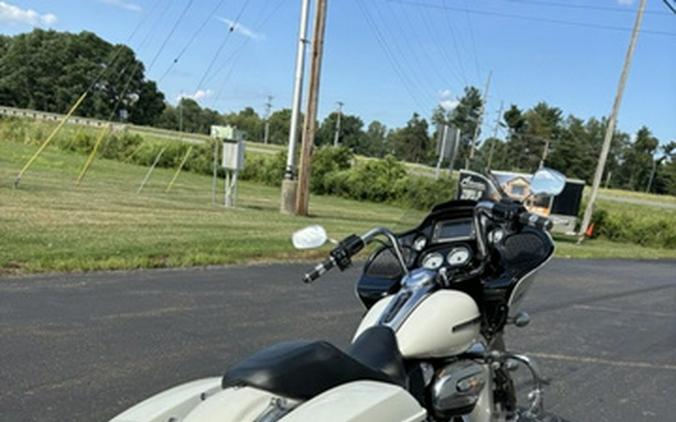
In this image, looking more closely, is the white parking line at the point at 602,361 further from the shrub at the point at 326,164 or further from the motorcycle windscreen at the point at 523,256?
the shrub at the point at 326,164

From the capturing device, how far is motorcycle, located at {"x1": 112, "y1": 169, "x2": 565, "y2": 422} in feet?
5.31

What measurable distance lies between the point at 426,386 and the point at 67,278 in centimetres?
547

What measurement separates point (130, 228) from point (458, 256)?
29.2ft

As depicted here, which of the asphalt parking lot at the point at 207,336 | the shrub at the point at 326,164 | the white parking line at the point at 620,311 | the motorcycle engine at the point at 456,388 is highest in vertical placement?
the motorcycle engine at the point at 456,388

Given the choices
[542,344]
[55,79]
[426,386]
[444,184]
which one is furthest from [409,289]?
[55,79]

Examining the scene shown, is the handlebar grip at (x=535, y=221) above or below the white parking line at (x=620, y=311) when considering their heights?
above

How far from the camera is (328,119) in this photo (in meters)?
97.1

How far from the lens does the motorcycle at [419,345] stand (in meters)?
1.62

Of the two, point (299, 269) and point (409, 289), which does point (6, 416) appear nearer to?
point (409, 289)

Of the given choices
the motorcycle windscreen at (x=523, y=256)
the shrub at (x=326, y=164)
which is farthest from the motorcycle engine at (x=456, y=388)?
the shrub at (x=326, y=164)

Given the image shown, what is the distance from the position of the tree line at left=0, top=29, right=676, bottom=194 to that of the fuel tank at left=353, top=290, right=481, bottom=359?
5150 centimetres

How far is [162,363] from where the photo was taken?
175 inches

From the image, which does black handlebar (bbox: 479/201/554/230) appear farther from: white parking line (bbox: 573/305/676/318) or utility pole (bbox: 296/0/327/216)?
utility pole (bbox: 296/0/327/216)

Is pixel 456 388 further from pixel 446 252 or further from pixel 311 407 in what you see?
pixel 311 407
